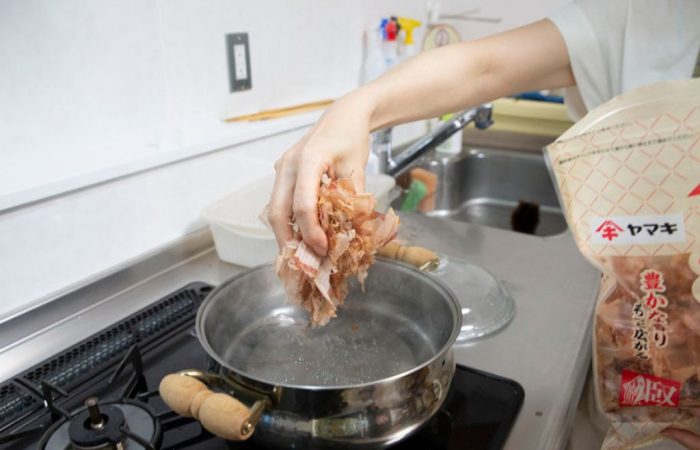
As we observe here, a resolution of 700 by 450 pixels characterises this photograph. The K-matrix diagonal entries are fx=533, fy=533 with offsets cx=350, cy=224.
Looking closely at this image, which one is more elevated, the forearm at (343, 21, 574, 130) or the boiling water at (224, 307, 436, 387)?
the forearm at (343, 21, 574, 130)


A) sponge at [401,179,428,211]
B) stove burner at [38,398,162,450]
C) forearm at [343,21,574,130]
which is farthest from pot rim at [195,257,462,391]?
sponge at [401,179,428,211]

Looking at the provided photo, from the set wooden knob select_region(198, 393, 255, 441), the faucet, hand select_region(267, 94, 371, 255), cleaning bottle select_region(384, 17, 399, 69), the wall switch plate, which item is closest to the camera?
wooden knob select_region(198, 393, 255, 441)

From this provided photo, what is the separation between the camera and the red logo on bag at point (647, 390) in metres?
0.55

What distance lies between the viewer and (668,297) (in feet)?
1.74

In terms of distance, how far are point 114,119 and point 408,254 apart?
0.55 metres

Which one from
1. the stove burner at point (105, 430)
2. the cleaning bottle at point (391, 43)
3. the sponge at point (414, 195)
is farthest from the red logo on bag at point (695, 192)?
the cleaning bottle at point (391, 43)

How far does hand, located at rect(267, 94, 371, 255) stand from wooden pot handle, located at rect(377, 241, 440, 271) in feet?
0.51

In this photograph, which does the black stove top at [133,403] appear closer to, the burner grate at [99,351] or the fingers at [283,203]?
the burner grate at [99,351]

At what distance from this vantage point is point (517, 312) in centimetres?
84

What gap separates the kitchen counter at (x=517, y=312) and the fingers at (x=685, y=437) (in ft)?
0.35

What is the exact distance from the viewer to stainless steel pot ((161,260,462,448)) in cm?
49

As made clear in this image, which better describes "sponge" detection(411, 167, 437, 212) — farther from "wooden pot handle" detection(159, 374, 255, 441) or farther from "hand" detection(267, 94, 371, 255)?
"wooden pot handle" detection(159, 374, 255, 441)

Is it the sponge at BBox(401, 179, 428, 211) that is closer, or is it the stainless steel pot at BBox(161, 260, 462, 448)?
the stainless steel pot at BBox(161, 260, 462, 448)

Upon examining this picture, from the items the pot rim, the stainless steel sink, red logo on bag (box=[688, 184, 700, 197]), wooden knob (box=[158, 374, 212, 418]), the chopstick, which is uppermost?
red logo on bag (box=[688, 184, 700, 197])
